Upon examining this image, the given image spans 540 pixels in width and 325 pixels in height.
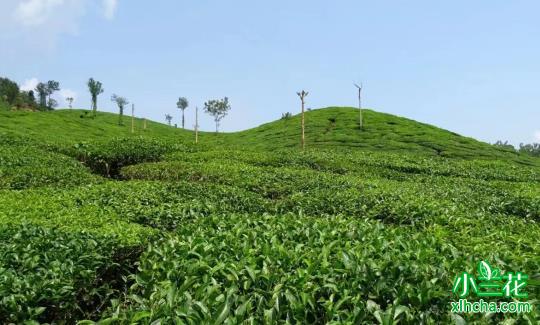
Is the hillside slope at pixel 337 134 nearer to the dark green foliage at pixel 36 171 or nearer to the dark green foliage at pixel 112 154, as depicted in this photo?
the dark green foliage at pixel 112 154

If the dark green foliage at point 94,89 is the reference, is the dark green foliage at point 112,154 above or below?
below

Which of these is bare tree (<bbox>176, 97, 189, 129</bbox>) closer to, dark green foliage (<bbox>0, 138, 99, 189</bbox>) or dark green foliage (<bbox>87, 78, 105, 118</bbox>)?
dark green foliage (<bbox>87, 78, 105, 118</bbox>)

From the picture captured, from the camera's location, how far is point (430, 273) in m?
5.34

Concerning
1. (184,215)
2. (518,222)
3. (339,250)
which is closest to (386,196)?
(518,222)

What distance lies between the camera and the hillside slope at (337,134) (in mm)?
49781

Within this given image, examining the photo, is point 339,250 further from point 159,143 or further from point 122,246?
point 159,143

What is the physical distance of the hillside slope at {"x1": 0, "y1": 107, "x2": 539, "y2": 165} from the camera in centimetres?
4978

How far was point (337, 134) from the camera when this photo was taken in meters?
59.1

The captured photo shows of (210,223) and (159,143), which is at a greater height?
(159,143)

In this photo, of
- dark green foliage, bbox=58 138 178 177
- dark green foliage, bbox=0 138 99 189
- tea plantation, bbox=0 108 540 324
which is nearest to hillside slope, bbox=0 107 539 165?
dark green foliage, bbox=58 138 178 177

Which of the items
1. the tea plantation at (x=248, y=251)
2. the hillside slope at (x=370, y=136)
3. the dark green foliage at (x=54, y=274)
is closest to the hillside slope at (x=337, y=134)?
the hillside slope at (x=370, y=136)

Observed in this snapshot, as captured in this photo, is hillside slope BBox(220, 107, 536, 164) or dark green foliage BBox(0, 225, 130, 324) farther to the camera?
hillside slope BBox(220, 107, 536, 164)

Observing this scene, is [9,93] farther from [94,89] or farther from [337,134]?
[337,134]

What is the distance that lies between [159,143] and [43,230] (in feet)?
69.3
